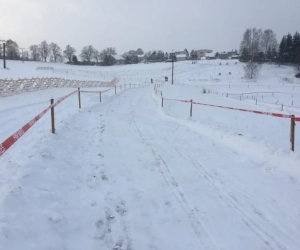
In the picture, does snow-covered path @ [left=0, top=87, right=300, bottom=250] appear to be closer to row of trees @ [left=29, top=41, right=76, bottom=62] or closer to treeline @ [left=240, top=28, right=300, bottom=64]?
treeline @ [left=240, top=28, right=300, bottom=64]

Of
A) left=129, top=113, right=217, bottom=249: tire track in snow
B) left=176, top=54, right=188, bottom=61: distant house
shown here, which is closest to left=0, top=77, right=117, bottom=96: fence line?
left=129, top=113, right=217, bottom=249: tire track in snow

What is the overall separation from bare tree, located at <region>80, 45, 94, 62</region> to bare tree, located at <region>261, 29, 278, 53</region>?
8956 centimetres

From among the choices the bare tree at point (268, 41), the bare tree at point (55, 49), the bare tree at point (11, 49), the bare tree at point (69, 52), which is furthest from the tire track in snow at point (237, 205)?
the bare tree at point (55, 49)

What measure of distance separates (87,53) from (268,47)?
3711 inches

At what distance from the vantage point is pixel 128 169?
6551 mm

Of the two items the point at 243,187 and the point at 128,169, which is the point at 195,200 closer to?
the point at 243,187

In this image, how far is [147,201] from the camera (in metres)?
4.93

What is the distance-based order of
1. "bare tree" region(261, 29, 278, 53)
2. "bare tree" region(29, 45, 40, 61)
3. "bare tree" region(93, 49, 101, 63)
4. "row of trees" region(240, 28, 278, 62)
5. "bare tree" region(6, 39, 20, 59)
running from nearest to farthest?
"row of trees" region(240, 28, 278, 62)
"bare tree" region(6, 39, 20, 59)
"bare tree" region(261, 29, 278, 53)
"bare tree" region(93, 49, 101, 63)
"bare tree" region(29, 45, 40, 61)

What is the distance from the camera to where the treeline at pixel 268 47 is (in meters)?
104

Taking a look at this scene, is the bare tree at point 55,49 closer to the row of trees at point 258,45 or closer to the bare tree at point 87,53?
the bare tree at point 87,53

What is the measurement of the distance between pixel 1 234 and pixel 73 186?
211 cm

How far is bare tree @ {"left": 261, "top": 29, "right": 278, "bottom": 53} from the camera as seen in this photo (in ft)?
427

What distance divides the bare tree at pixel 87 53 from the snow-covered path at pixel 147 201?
500ft

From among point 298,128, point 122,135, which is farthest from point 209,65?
point 122,135
